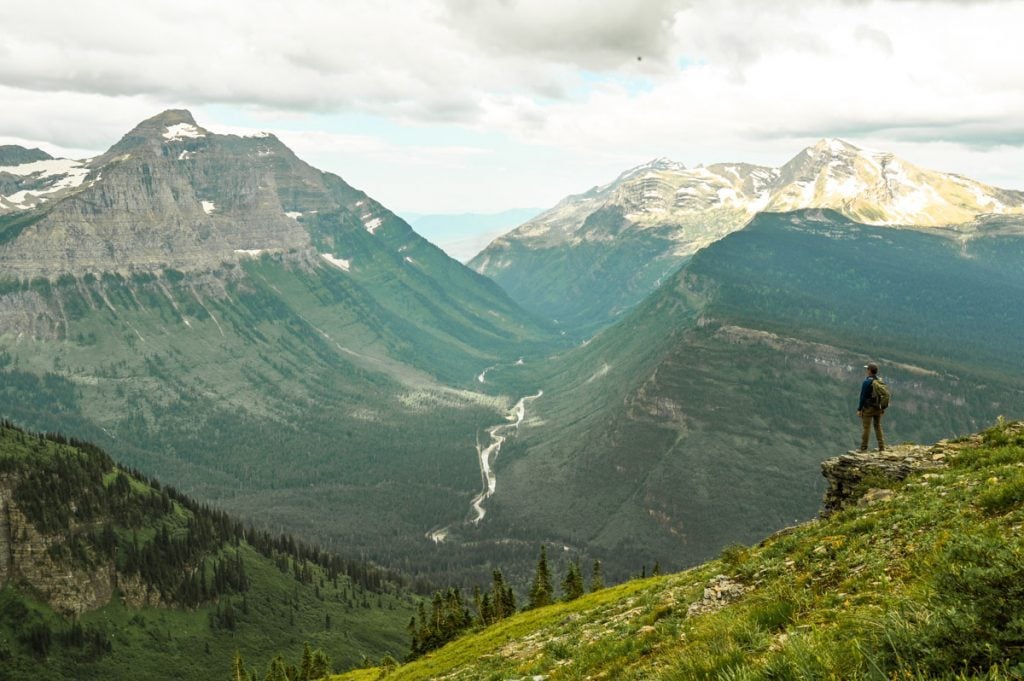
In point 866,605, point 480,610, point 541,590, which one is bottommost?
point 480,610

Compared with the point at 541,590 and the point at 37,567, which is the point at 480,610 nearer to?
the point at 541,590

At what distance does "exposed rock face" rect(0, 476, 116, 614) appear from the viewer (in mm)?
168500

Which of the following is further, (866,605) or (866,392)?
(866,392)

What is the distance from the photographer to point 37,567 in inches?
6732

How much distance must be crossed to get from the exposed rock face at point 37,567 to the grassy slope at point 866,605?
6945 inches

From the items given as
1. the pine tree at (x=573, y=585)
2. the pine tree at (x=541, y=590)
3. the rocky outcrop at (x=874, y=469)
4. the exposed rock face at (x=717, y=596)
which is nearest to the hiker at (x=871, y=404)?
the rocky outcrop at (x=874, y=469)

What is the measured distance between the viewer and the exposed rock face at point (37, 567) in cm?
16850

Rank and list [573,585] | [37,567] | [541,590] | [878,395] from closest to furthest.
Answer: [878,395] < [573,585] < [541,590] < [37,567]

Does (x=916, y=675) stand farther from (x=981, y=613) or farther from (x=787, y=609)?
(x=787, y=609)

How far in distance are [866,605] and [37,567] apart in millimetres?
207081

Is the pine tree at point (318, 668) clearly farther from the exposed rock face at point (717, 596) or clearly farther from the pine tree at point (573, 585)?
the exposed rock face at point (717, 596)

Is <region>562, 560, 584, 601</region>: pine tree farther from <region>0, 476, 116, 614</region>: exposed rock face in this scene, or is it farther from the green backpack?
<region>0, 476, 116, 614</region>: exposed rock face

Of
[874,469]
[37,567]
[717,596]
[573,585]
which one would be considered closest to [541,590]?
[573,585]

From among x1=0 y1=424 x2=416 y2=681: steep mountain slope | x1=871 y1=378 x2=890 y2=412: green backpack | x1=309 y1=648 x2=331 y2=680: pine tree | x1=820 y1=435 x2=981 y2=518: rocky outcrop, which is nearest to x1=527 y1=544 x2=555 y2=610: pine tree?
x1=309 y1=648 x2=331 y2=680: pine tree
